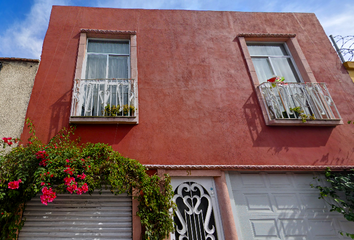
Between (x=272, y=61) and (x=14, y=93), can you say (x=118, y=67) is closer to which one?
(x=14, y=93)

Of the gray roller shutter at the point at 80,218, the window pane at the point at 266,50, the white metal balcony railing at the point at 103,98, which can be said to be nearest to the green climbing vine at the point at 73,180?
the gray roller shutter at the point at 80,218

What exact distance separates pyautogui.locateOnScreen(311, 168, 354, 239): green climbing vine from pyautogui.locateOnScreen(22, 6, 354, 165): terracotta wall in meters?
0.31

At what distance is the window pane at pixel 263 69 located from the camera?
6.34m

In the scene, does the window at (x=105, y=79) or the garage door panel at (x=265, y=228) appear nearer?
the garage door panel at (x=265, y=228)

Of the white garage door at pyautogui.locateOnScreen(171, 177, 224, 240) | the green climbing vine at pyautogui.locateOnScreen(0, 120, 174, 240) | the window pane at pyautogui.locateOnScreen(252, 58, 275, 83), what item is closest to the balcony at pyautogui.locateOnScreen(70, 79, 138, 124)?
the green climbing vine at pyautogui.locateOnScreen(0, 120, 174, 240)

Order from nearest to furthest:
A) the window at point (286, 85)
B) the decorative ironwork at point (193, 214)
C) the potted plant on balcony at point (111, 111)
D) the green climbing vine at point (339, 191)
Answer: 1. the decorative ironwork at point (193, 214)
2. the green climbing vine at point (339, 191)
3. the potted plant on balcony at point (111, 111)
4. the window at point (286, 85)

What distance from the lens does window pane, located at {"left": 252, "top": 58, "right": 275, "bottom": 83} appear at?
6.34 meters

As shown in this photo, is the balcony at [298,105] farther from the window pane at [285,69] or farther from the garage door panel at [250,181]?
A: the garage door panel at [250,181]

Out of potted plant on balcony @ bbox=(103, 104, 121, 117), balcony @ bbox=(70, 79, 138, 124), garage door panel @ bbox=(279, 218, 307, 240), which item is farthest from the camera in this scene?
potted plant on balcony @ bbox=(103, 104, 121, 117)

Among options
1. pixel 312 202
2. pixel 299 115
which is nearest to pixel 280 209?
pixel 312 202

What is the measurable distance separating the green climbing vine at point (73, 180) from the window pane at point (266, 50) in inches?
170

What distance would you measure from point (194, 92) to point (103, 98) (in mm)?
1959

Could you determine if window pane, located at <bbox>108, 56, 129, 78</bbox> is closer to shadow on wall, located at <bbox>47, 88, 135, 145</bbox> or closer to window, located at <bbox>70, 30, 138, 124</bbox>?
window, located at <bbox>70, 30, 138, 124</bbox>

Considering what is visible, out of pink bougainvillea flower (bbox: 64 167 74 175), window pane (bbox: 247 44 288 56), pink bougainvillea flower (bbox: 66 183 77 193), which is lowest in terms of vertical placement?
pink bougainvillea flower (bbox: 66 183 77 193)
